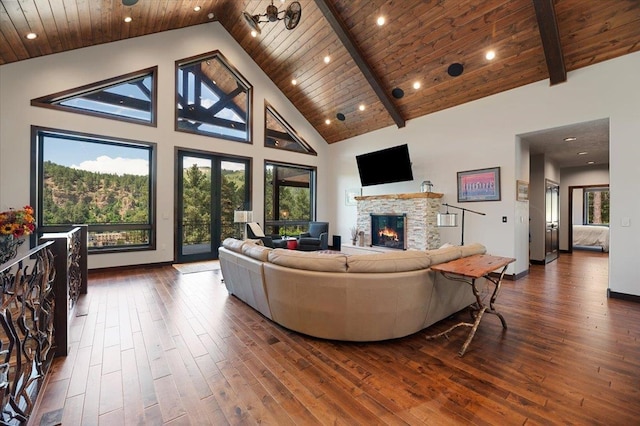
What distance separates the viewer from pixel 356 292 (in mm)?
2484

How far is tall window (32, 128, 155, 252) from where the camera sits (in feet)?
16.8

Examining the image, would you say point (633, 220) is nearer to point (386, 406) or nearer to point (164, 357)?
point (386, 406)

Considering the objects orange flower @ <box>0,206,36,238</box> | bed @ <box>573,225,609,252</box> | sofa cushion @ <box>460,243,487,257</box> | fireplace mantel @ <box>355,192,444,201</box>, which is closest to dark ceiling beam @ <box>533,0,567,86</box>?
fireplace mantel @ <box>355,192,444,201</box>

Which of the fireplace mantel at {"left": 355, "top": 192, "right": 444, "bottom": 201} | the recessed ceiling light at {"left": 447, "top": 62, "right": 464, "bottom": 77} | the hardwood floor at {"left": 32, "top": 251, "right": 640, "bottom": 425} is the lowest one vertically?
the hardwood floor at {"left": 32, "top": 251, "right": 640, "bottom": 425}

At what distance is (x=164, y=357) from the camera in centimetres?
238

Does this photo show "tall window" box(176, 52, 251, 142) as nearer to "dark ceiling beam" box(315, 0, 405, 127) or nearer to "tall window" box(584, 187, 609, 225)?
"dark ceiling beam" box(315, 0, 405, 127)

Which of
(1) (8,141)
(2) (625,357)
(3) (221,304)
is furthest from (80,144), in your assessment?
→ (2) (625,357)

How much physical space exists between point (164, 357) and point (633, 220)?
239 inches

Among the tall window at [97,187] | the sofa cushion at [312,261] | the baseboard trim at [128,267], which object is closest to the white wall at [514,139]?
the sofa cushion at [312,261]

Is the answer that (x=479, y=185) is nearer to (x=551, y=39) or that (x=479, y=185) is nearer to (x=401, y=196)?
(x=401, y=196)

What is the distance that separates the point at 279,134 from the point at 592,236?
33.7ft

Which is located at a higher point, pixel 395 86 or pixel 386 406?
pixel 395 86

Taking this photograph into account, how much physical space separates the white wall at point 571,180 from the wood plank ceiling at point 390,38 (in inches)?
228

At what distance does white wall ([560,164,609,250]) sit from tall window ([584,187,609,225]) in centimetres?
226
